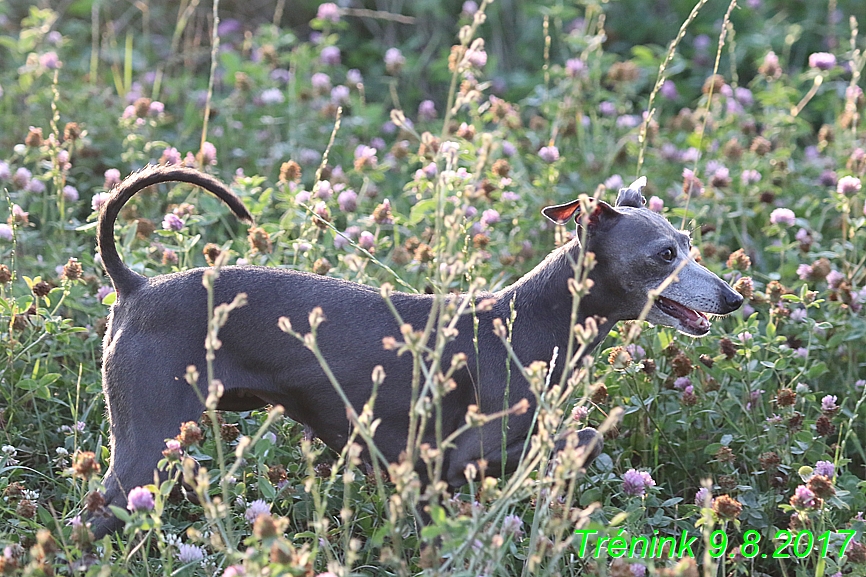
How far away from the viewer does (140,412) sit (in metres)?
2.83

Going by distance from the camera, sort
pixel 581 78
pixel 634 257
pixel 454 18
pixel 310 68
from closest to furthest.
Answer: pixel 634 257, pixel 581 78, pixel 310 68, pixel 454 18

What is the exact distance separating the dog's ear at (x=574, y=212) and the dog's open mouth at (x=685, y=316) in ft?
0.97

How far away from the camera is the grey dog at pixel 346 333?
287 centimetres

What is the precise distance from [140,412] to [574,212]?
4.31ft

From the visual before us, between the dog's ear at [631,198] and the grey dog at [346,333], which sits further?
the dog's ear at [631,198]

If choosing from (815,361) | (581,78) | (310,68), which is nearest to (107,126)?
(310,68)

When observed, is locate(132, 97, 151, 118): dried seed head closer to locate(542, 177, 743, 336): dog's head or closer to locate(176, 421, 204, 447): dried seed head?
locate(542, 177, 743, 336): dog's head

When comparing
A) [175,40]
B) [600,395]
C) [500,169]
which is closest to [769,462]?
[600,395]

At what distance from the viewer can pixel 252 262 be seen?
12.4ft

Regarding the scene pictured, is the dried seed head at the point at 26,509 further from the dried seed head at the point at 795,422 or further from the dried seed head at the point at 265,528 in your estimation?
the dried seed head at the point at 795,422

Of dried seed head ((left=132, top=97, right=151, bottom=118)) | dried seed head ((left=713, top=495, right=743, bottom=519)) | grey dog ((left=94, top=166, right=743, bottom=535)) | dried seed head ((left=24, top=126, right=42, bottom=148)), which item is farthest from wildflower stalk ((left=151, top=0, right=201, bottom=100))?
dried seed head ((left=713, top=495, right=743, bottom=519))

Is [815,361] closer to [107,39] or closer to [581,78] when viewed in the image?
[581,78]

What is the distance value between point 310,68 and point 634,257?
11.2 ft

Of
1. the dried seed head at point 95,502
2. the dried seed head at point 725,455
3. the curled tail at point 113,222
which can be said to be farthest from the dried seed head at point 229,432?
the dried seed head at point 725,455
